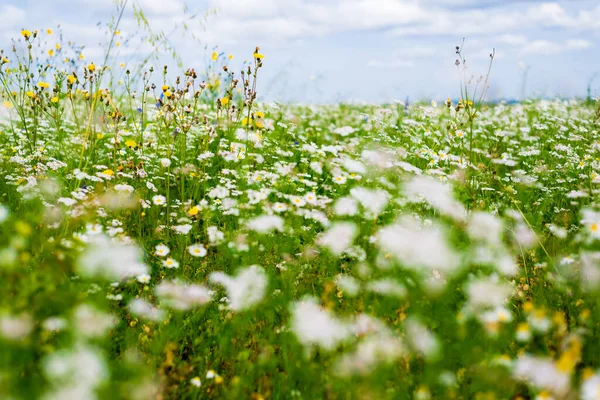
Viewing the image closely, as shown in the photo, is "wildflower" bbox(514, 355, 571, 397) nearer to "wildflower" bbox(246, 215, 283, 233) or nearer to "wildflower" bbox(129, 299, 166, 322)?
"wildflower" bbox(246, 215, 283, 233)

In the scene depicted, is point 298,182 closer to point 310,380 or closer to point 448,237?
point 448,237

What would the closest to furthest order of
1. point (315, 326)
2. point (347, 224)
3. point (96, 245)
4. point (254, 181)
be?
point (315, 326)
point (96, 245)
point (347, 224)
point (254, 181)

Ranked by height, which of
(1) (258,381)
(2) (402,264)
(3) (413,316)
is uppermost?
(2) (402,264)

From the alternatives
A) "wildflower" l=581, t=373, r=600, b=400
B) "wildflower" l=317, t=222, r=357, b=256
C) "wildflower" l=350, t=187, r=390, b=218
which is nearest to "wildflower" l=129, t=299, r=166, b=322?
"wildflower" l=317, t=222, r=357, b=256

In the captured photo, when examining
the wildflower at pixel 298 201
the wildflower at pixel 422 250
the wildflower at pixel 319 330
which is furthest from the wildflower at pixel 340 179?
the wildflower at pixel 319 330

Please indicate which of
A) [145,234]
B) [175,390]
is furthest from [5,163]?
[175,390]

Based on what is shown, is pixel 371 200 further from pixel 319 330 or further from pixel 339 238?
pixel 319 330

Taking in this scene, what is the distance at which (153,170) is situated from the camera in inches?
155

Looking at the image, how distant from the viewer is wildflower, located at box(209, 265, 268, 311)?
2.30 metres

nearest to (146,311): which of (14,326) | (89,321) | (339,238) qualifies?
(89,321)

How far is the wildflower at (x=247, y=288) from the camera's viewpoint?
2297mm

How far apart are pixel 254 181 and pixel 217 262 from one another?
805 mm

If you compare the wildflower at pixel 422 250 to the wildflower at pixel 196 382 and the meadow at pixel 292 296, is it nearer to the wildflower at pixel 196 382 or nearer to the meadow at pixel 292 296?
the meadow at pixel 292 296

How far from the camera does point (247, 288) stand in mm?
2320
